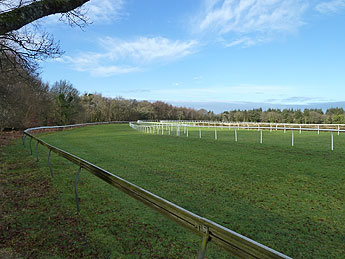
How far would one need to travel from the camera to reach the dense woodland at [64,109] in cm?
1707

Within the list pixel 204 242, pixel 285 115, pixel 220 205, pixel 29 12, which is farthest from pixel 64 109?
pixel 285 115

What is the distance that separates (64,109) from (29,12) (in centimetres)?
4144

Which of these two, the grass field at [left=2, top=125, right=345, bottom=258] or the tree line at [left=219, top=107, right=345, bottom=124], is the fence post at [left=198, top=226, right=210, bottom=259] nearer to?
the grass field at [left=2, top=125, right=345, bottom=258]

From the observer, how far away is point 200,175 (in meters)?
7.18

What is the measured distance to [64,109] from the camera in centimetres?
4219

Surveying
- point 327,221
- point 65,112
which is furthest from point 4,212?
point 65,112

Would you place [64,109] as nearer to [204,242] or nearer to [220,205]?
[220,205]

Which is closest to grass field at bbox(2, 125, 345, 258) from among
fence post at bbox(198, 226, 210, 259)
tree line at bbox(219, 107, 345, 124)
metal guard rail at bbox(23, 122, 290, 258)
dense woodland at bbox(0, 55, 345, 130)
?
metal guard rail at bbox(23, 122, 290, 258)

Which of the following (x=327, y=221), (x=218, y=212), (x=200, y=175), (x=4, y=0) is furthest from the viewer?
(x=200, y=175)

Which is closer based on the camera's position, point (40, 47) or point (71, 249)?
point (71, 249)

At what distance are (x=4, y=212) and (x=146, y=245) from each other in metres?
2.86

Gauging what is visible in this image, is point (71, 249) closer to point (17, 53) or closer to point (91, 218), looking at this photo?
point (91, 218)

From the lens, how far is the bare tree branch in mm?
3914

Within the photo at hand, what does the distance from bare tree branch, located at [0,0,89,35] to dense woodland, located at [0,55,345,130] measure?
3377mm
